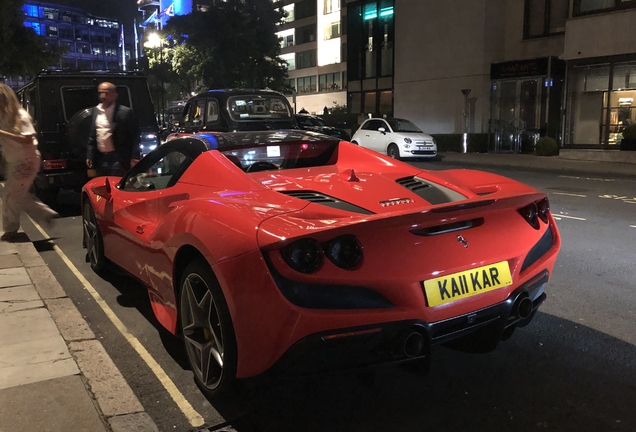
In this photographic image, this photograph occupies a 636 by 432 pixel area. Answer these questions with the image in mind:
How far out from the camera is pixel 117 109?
281 inches

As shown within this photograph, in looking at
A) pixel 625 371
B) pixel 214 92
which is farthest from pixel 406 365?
pixel 214 92

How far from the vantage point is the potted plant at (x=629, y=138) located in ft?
62.8

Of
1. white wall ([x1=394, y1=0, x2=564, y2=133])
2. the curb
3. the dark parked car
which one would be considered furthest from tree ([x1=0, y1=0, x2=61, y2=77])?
the curb

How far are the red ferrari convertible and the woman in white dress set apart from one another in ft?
11.1

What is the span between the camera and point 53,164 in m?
9.05

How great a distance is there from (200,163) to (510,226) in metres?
1.99

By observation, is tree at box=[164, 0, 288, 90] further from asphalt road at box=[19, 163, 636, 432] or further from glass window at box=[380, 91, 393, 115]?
asphalt road at box=[19, 163, 636, 432]

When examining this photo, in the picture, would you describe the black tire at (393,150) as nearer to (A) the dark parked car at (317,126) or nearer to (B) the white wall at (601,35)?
(A) the dark parked car at (317,126)

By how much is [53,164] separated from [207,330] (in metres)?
7.18

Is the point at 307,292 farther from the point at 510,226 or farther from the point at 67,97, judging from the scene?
the point at 67,97

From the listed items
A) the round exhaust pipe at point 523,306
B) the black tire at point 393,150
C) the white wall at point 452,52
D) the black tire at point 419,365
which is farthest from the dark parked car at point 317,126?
the black tire at point 419,365

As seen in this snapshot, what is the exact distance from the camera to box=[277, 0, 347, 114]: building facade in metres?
55.7

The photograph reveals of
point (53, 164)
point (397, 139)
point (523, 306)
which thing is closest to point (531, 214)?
point (523, 306)

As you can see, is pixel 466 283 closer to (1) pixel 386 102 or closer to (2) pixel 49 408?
(2) pixel 49 408
